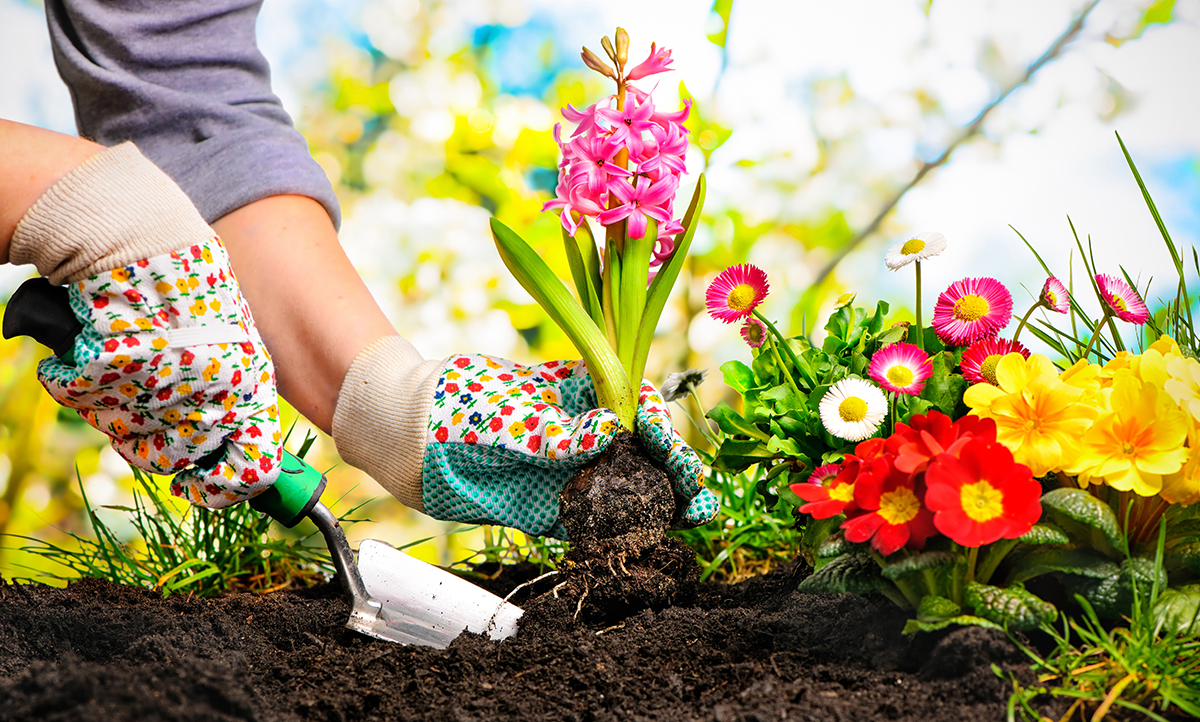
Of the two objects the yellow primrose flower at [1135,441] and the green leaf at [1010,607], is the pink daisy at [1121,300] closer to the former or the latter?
the yellow primrose flower at [1135,441]

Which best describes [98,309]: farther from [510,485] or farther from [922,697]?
[922,697]

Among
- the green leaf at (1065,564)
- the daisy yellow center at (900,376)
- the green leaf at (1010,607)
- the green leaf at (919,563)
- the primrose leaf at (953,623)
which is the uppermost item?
the daisy yellow center at (900,376)

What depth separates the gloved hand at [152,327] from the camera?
34.6 inches

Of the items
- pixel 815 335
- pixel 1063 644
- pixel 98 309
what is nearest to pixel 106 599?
pixel 98 309

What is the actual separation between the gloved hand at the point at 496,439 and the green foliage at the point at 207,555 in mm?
241

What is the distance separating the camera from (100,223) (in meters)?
0.88

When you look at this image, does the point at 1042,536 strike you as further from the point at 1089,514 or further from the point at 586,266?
the point at 586,266

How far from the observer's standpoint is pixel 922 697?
0.61 m

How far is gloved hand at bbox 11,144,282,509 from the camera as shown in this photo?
0.88m

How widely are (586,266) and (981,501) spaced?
0.57m

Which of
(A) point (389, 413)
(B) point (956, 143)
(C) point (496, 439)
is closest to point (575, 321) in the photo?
(C) point (496, 439)

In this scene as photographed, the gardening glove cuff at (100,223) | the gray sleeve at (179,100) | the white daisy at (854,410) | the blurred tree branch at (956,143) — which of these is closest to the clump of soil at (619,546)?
the white daisy at (854,410)

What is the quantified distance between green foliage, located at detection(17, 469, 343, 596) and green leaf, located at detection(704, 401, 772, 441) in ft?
2.32

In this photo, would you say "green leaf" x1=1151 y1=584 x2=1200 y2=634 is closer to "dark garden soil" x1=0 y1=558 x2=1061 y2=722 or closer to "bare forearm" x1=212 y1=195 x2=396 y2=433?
"dark garden soil" x1=0 y1=558 x2=1061 y2=722
